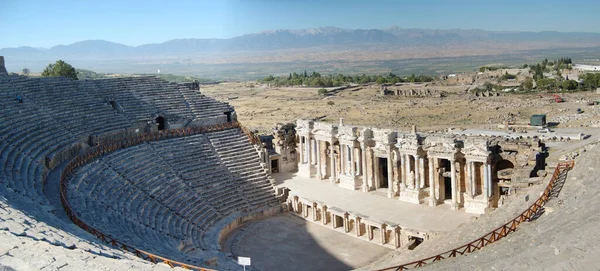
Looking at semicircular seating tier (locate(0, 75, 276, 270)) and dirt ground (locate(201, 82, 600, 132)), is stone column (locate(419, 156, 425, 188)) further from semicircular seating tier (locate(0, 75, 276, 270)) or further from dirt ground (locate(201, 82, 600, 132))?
dirt ground (locate(201, 82, 600, 132))

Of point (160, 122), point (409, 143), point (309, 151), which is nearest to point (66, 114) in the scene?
point (160, 122)

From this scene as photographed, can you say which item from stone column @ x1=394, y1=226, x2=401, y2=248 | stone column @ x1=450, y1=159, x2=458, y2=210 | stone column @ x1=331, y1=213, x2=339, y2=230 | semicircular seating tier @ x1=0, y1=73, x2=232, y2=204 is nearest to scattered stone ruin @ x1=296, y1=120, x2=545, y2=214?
stone column @ x1=450, y1=159, x2=458, y2=210

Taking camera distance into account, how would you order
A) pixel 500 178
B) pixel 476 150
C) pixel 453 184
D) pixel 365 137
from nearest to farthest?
pixel 500 178 < pixel 476 150 < pixel 453 184 < pixel 365 137

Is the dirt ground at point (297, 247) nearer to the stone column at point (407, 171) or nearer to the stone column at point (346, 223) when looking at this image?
the stone column at point (346, 223)

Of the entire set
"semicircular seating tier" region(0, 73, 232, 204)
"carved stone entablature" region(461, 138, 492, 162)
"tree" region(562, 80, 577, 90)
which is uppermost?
"semicircular seating tier" region(0, 73, 232, 204)

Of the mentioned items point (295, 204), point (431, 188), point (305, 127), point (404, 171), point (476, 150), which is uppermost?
point (305, 127)

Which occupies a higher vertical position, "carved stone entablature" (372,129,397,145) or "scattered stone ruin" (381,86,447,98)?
"carved stone entablature" (372,129,397,145)

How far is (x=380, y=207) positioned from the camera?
32.2m

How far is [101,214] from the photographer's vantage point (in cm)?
2342

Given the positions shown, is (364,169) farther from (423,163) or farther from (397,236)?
(397,236)

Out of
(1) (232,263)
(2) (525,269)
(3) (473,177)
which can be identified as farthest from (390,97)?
(2) (525,269)

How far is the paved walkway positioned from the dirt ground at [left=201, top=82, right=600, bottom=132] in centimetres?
2801

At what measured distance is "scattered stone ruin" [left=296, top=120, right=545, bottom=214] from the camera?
3002cm

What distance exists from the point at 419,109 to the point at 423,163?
46534 mm
